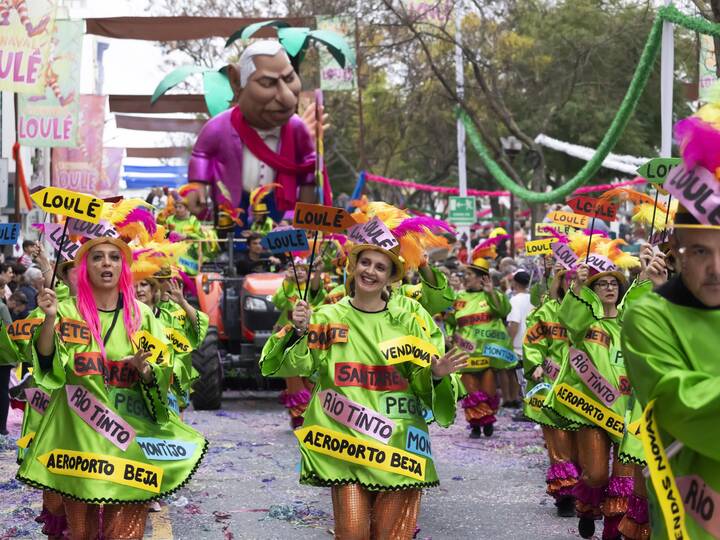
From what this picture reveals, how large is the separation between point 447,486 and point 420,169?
39051 millimetres

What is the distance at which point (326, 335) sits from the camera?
6594 mm

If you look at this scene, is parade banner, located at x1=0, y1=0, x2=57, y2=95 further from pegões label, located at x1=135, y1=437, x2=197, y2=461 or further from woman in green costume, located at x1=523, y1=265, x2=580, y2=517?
pegões label, located at x1=135, y1=437, x2=197, y2=461

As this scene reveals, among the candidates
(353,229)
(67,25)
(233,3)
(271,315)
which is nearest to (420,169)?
(233,3)

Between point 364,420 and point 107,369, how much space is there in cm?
133

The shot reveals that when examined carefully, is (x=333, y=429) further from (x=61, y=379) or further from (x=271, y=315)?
(x=271, y=315)

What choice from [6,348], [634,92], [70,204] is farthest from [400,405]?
[634,92]

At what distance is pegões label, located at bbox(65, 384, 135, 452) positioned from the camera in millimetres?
6457

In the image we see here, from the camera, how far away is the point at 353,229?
6.98m

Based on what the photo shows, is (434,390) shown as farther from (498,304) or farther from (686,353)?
(498,304)

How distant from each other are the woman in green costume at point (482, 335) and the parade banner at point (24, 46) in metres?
4.87

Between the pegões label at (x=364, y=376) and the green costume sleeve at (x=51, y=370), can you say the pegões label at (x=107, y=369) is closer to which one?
the green costume sleeve at (x=51, y=370)

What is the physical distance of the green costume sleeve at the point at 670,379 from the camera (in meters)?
3.80

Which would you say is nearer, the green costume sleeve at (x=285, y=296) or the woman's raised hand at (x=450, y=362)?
the woman's raised hand at (x=450, y=362)

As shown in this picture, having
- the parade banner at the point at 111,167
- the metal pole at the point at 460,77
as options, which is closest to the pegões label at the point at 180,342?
the metal pole at the point at 460,77
